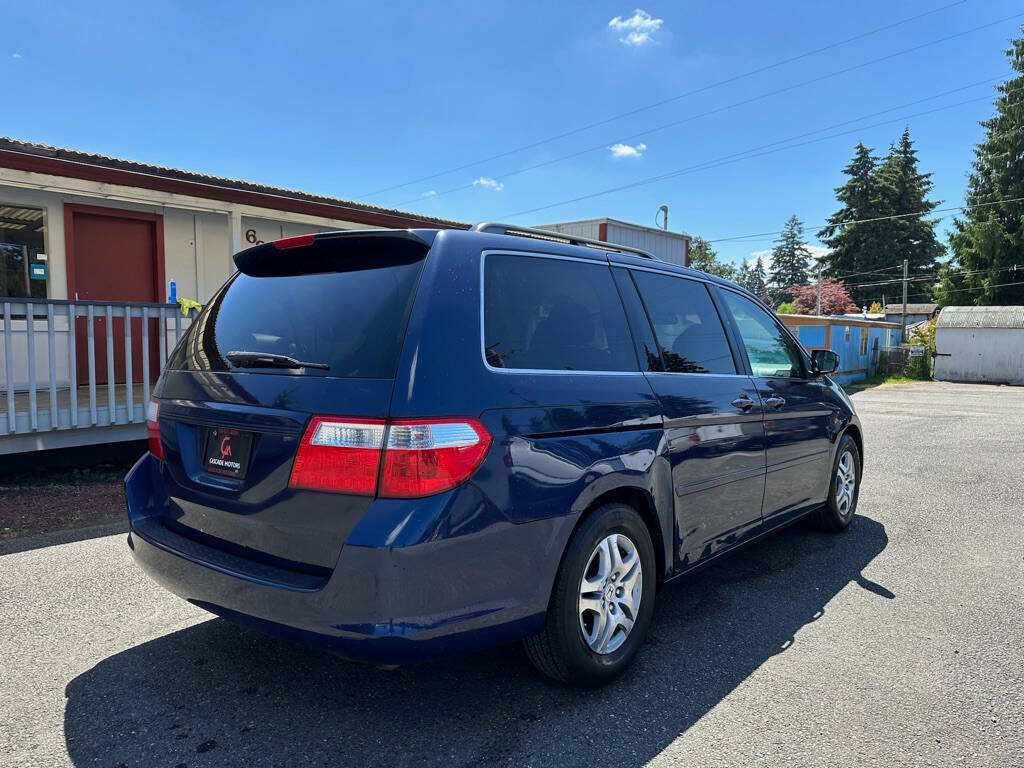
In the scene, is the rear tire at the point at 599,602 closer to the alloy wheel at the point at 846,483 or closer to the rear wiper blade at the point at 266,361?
the rear wiper blade at the point at 266,361

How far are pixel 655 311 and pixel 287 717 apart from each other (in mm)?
2322

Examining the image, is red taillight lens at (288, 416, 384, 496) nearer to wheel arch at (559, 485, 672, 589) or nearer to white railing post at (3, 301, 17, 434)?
wheel arch at (559, 485, 672, 589)

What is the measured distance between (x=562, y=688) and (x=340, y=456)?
136cm

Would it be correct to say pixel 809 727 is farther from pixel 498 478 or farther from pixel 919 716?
pixel 498 478

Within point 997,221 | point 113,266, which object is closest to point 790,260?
point 997,221

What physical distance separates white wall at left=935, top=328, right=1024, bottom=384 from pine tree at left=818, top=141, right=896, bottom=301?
1199 inches

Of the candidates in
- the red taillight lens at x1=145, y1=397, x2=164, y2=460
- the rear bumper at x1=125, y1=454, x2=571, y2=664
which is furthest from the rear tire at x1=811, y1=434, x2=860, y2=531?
the red taillight lens at x1=145, y1=397, x2=164, y2=460

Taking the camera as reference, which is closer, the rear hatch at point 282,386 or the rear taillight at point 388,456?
the rear taillight at point 388,456

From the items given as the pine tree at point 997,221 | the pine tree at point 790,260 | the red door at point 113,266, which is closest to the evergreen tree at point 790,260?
the pine tree at point 790,260

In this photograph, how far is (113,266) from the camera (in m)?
8.87

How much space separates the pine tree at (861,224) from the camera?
5459cm

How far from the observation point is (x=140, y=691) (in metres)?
2.66

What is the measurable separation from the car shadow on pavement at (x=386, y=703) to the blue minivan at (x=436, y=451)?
0.22m

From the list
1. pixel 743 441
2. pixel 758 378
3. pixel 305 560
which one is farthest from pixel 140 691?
pixel 758 378
